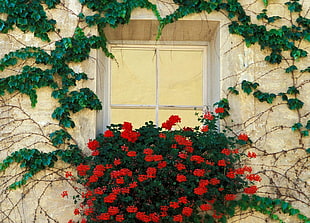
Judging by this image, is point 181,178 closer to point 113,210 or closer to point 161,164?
point 161,164

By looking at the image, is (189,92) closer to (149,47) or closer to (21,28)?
(149,47)

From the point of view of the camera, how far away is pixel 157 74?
5.02 metres

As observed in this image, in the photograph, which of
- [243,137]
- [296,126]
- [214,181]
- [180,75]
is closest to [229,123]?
[243,137]

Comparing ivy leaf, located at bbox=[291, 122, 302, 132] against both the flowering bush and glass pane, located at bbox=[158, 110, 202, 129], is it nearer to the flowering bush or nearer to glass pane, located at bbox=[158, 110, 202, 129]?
the flowering bush

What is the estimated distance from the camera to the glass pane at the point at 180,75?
4.97 m

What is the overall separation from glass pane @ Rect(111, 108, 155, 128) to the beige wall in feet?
0.74

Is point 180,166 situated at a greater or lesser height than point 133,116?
lesser

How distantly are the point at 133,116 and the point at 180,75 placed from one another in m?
0.58

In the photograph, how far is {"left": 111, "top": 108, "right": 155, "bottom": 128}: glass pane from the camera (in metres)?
4.89

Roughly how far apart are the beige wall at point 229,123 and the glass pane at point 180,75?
0.33m

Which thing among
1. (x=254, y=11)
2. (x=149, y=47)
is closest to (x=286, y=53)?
(x=254, y=11)

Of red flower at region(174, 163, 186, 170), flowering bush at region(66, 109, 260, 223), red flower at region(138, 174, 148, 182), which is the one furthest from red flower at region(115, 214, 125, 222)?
red flower at region(174, 163, 186, 170)

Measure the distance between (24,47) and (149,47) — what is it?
1135 mm

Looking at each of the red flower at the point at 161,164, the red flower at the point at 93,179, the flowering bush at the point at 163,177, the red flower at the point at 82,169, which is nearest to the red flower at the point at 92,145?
the flowering bush at the point at 163,177
